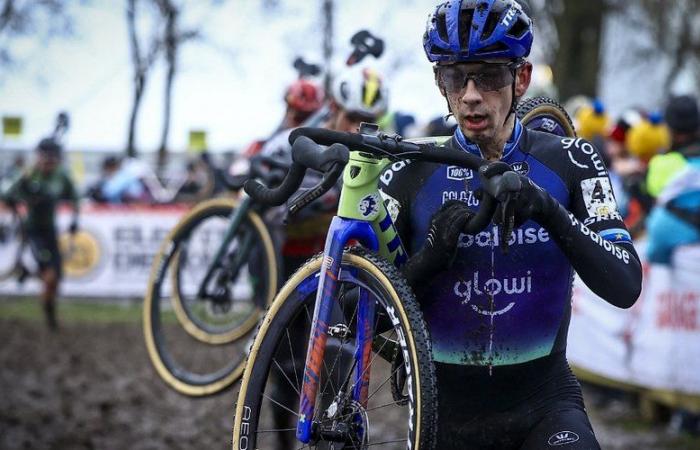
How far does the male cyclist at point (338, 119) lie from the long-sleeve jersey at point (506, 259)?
2.58 m

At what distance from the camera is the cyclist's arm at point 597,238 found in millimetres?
3574

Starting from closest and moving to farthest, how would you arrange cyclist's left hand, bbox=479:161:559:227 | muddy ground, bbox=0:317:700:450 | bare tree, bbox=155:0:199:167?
cyclist's left hand, bbox=479:161:559:227 → muddy ground, bbox=0:317:700:450 → bare tree, bbox=155:0:199:167

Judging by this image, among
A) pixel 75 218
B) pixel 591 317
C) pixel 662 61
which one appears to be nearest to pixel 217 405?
pixel 591 317

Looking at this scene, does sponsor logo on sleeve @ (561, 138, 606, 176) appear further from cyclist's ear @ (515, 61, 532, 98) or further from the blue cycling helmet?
the blue cycling helmet

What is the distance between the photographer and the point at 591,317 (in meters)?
11.5

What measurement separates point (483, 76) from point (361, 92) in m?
2.85

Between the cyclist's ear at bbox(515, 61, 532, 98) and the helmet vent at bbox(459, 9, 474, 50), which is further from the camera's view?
the cyclist's ear at bbox(515, 61, 532, 98)

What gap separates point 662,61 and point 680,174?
36335mm

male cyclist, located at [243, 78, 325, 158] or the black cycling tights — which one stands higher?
male cyclist, located at [243, 78, 325, 158]

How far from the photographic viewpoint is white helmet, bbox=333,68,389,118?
6645 mm

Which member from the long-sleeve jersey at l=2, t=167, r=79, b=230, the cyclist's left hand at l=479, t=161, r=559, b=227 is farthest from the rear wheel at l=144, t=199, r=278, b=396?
the long-sleeve jersey at l=2, t=167, r=79, b=230

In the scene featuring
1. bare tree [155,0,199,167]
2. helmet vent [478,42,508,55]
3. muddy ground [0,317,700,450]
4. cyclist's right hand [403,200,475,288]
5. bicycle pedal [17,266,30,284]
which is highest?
bare tree [155,0,199,167]

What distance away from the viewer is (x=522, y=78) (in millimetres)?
3980

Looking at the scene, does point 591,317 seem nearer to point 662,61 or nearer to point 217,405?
point 217,405
